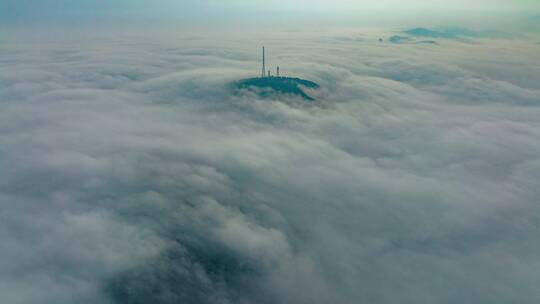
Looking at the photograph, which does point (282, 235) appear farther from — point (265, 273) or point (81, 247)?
point (81, 247)

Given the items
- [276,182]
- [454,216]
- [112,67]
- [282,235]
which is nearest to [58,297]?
[282,235]

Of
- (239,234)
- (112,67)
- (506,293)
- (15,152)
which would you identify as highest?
(112,67)

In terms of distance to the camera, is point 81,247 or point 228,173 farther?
point 228,173

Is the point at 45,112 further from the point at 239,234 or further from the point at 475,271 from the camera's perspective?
the point at 475,271

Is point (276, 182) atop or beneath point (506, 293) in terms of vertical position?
atop

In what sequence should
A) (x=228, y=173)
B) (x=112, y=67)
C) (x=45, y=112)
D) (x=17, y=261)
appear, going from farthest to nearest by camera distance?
(x=112, y=67) → (x=45, y=112) → (x=228, y=173) → (x=17, y=261)

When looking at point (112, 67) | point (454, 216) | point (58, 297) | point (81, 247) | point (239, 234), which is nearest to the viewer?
point (58, 297)

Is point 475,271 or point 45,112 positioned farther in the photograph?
point 45,112

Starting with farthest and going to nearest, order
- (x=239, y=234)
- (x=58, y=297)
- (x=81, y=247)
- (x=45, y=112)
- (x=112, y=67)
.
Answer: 1. (x=112, y=67)
2. (x=45, y=112)
3. (x=239, y=234)
4. (x=81, y=247)
5. (x=58, y=297)

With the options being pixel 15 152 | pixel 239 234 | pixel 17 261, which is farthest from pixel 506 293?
pixel 15 152
